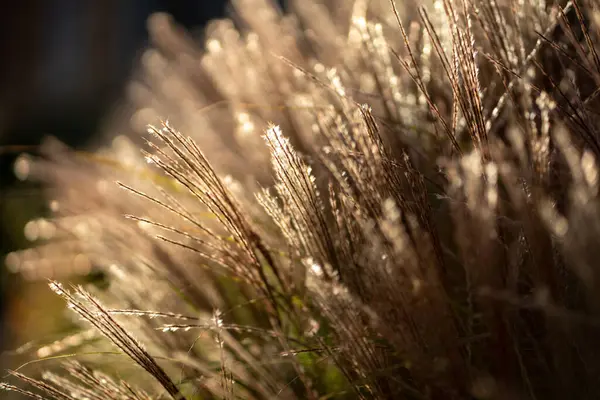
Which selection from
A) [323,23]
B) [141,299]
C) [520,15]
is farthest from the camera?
[323,23]

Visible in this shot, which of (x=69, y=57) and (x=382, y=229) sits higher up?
(x=69, y=57)

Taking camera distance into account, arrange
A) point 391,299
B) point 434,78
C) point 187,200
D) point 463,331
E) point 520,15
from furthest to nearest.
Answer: point 187,200
point 434,78
point 520,15
point 463,331
point 391,299

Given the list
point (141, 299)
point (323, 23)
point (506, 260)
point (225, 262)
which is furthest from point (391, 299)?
point (323, 23)

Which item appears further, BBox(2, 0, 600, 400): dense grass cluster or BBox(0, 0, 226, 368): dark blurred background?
BBox(0, 0, 226, 368): dark blurred background

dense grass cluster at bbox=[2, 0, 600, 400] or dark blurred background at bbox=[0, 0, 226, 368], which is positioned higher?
dark blurred background at bbox=[0, 0, 226, 368]

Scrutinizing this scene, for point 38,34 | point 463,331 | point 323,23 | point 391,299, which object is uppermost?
point 38,34

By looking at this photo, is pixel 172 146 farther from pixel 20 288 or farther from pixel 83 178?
pixel 20 288
